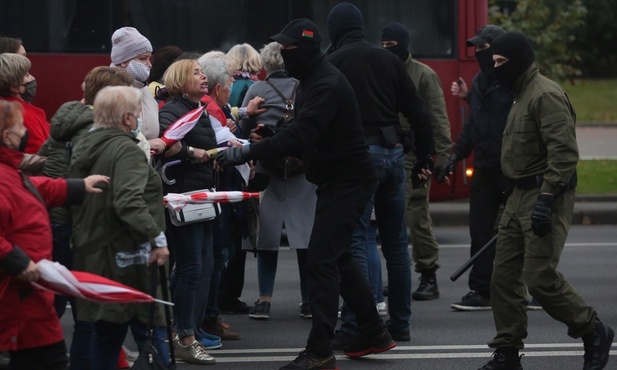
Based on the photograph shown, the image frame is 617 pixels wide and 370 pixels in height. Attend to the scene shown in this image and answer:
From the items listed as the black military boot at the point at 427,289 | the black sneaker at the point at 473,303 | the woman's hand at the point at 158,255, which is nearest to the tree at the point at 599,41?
the black military boot at the point at 427,289

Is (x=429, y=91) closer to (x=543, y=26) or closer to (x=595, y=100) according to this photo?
(x=543, y=26)

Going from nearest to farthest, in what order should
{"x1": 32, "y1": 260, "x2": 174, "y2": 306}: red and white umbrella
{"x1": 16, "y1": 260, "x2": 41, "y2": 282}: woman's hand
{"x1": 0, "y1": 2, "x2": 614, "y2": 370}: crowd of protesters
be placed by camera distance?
{"x1": 16, "y1": 260, "x2": 41, "y2": 282}: woman's hand → {"x1": 32, "y1": 260, "x2": 174, "y2": 306}: red and white umbrella → {"x1": 0, "y1": 2, "x2": 614, "y2": 370}: crowd of protesters

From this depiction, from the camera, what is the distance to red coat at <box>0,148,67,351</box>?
4.98 meters

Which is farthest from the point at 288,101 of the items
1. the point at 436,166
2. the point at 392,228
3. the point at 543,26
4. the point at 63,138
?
the point at 543,26

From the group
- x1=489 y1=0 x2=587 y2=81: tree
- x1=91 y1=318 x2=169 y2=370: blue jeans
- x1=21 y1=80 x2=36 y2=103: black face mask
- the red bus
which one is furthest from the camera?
x1=489 y1=0 x2=587 y2=81: tree

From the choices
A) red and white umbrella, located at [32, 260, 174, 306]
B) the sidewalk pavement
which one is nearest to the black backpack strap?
red and white umbrella, located at [32, 260, 174, 306]

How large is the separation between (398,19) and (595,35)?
3145 cm

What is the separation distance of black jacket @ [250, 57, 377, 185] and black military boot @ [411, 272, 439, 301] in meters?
2.62

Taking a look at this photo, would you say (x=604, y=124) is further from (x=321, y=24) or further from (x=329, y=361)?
(x=329, y=361)

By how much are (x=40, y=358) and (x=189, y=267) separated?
2127 millimetres

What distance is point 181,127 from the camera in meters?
7.12

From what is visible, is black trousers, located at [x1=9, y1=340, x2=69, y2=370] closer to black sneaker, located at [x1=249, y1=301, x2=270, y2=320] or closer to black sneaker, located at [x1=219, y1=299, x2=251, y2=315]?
black sneaker, located at [x1=249, y1=301, x2=270, y2=320]

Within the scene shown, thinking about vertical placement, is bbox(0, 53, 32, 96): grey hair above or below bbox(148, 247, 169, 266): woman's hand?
above

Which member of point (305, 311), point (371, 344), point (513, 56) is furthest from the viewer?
point (305, 311)
